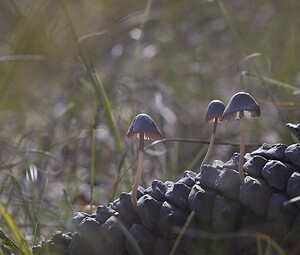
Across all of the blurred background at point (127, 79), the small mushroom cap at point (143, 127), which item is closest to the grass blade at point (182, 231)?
the small mushroom cap at point (143, 127)

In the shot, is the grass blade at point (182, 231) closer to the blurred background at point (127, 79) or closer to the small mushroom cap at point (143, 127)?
the small mushroom cap at point (143, 127)

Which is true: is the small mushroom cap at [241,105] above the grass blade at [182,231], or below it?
above

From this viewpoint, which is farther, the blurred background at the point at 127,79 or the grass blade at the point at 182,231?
the blurred background at the point at 127,79

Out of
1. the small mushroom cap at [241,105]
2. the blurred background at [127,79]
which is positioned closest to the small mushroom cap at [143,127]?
the small mushroom cap at [241,105]

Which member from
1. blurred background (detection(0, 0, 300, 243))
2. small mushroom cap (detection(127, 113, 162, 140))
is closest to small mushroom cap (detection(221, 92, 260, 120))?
small mushroom cap (detection(127, 113, 162, 140))

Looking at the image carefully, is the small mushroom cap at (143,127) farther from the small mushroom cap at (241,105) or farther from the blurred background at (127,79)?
the blurred background at (127,79)

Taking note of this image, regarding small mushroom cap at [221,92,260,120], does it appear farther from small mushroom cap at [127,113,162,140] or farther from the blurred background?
the blurred background

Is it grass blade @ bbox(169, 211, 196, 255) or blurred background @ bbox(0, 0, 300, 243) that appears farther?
blurred background @ bbox(0, 0, 300, 243)

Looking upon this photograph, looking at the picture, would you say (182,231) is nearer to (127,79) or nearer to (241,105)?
(241,105)

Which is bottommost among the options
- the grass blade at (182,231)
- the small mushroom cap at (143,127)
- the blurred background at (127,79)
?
the grass blade at (182,231)
